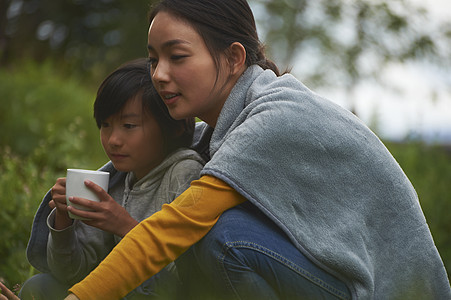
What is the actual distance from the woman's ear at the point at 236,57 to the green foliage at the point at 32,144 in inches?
50.7

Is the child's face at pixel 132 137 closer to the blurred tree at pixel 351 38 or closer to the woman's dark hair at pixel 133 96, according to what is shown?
the woman's dark hair at pixel 133 96

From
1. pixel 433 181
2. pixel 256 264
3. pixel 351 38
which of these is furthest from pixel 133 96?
pixel 351 38

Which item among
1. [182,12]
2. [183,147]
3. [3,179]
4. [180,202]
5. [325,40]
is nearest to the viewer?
[180,202]

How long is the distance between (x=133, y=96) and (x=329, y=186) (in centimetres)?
82

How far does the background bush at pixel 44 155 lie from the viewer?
278 centimetres

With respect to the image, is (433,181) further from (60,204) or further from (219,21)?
(60,204)

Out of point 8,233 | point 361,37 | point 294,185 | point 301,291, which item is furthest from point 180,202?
point 361,37

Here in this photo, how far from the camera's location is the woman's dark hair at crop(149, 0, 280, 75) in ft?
6.06

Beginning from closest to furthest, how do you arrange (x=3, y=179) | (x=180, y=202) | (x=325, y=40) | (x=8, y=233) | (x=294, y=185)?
(x=180, y=202), (x=294, y=185), (x=8, y=233), (x=3, y=179), (x=325, y=40)

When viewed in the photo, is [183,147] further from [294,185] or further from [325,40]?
[325,40]

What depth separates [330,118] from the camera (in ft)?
5.83

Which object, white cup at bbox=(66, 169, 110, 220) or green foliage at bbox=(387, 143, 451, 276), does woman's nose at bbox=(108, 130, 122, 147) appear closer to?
white cup at bbox=(66, 169, 110, 220)

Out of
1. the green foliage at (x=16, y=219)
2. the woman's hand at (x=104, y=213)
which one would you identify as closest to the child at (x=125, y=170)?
the woman's hand at (x=104, y=213)

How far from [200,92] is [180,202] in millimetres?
457
